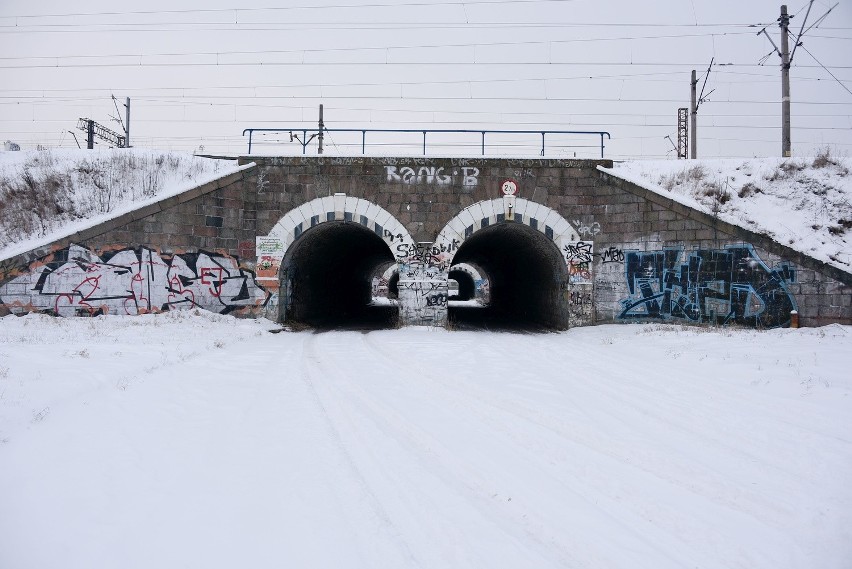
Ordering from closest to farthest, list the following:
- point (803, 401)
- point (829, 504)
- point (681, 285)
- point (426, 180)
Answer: point (829, 504) → point (803, 401) → point (681, 285) → point (426, 180)

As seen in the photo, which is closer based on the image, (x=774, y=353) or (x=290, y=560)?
(x=290, y=560)

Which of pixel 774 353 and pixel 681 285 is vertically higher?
pixel 681 285

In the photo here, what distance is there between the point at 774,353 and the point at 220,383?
796cm

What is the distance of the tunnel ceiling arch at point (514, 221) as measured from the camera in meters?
14.1

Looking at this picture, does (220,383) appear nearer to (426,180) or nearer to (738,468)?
(738,468)

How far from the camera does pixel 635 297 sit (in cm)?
1355

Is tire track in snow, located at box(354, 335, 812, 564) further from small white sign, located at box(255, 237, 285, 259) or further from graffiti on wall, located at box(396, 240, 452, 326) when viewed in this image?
small white sign, located at box(255, 237, 285, 259)

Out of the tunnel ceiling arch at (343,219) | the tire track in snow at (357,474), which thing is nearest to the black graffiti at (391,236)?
the tunnel ceiling arch at (343,219)

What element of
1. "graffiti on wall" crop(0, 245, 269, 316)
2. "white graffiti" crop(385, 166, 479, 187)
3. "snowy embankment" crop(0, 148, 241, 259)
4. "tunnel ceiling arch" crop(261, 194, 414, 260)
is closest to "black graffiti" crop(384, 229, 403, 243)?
"tunnel ceiling arch" crop(261, 194, 414, 260)

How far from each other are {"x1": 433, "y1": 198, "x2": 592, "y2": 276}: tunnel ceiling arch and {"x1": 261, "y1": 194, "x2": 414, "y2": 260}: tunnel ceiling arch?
1.01 metres


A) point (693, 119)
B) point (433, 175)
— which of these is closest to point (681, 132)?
point (693, 119)

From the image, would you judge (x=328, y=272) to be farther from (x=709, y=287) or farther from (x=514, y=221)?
(x=709, y=287)

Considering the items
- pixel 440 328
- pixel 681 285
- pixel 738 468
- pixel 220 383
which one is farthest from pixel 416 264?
pixel 738 468

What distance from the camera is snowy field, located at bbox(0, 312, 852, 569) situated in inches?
108
